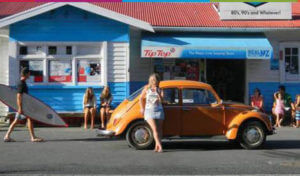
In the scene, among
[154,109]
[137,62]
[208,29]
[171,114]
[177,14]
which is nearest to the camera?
[154,109]

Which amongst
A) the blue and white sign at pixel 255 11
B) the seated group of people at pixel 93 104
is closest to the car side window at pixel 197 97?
the seated group of people at pixel 93 104

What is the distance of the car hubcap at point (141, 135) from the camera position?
10023mm

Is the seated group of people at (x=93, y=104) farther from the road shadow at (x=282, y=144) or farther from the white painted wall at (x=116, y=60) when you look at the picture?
the road shadow at (x=282, y=144)

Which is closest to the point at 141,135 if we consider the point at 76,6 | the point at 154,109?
the point at 154,109

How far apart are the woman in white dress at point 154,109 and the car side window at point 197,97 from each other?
695mm

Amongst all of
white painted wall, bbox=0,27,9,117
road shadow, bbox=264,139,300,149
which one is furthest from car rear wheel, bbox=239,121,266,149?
white painted wall, bbox=0,27,9,117

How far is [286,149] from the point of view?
10.5 meters

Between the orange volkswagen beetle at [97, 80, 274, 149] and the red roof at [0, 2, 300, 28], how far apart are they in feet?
21.1

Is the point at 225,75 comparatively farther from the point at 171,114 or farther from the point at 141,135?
the point at 141,135

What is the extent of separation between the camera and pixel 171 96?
1023cm

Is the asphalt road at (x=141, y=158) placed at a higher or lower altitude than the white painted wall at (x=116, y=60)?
lower

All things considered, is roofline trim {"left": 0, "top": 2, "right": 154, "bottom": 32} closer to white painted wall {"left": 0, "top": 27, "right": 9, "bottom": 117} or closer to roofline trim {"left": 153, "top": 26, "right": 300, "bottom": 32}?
roofline trim {"left": 153, "top": 26, "right": 300, "bottom": 32}

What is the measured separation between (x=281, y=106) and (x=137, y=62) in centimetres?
540

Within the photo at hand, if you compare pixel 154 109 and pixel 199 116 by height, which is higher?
pixel 154 109
